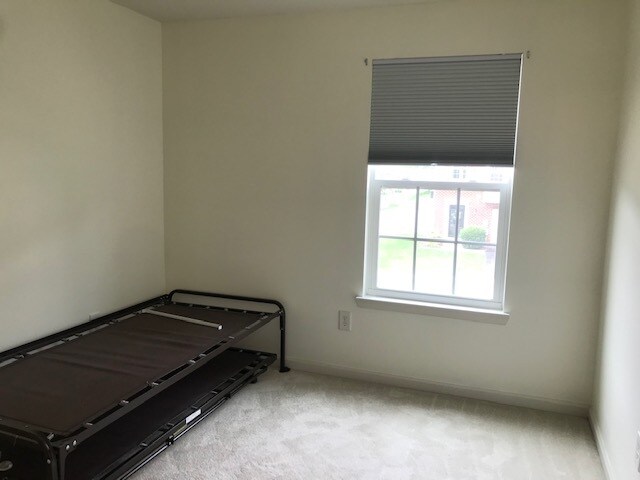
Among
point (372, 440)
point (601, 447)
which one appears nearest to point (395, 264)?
point (372, 440)

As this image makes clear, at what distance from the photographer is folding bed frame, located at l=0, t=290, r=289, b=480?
5.90ft

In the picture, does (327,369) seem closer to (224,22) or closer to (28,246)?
(28,246)

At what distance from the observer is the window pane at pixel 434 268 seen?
289 cm

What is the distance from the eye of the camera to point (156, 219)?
3309mm

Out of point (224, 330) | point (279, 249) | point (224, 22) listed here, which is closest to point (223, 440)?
point (224, 330)

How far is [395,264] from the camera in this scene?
300 cm

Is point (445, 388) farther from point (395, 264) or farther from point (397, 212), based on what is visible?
point (397, 212)

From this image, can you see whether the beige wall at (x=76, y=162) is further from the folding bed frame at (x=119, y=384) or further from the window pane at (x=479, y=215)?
the window pane at (x=479, y=215)

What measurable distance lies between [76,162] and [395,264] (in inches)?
74.3

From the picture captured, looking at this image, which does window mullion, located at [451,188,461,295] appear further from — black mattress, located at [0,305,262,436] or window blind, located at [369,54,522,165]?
black mattress, located at [0,305,262,436]

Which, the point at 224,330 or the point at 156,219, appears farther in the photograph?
the point at 156,219

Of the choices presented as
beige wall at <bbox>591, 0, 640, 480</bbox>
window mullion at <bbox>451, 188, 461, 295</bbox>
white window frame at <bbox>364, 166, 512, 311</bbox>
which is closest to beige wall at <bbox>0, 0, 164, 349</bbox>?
white window frame at <bbox>364, 166, 512, 311</bbox>

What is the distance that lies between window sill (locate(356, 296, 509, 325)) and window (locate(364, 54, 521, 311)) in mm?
66

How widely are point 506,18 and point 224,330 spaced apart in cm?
222
